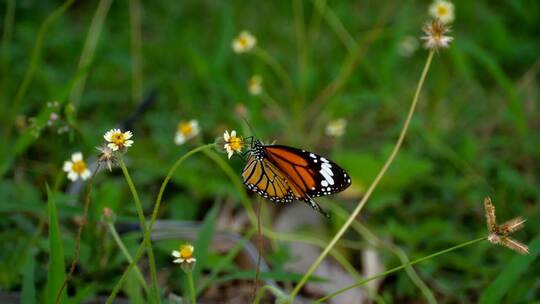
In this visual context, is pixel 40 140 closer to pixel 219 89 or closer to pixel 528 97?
pixel 219 89

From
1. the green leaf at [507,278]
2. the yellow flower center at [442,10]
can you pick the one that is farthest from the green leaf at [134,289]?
the yellow flower center at [442,10]

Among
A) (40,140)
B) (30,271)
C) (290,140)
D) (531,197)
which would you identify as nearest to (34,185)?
(40,140)

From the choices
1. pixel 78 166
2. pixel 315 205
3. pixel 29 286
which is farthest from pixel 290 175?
pixel 29 286

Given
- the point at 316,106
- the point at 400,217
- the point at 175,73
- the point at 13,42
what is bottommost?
the point at 400,217

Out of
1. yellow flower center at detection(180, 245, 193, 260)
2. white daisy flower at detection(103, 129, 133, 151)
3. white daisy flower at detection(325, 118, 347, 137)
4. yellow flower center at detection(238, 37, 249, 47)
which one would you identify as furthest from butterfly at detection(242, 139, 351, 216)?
yellow flower center at detection(238, 37, 249, 47)

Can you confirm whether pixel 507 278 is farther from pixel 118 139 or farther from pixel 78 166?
pixel 78 166
